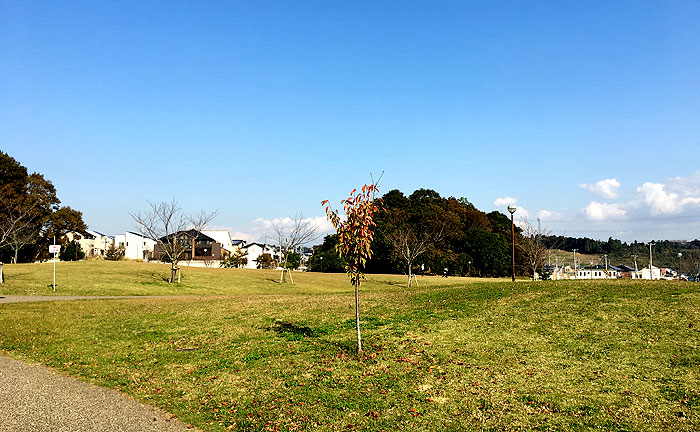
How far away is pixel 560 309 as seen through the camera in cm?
1541

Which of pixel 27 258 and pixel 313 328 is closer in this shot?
pixel 313 328

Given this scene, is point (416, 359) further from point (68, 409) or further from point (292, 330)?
point (68, 409)

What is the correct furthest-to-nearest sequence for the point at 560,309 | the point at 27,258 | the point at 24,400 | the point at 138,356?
1. the point at 27,258
2. the point at 560,309
3. the point at 138,356
4. the point at 24,400

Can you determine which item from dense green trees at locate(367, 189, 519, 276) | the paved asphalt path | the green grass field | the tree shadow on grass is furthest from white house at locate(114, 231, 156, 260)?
the paved asphalt path

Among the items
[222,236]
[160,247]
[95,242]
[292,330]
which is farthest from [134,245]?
[292,330]

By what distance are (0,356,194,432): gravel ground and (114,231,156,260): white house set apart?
10396 cm

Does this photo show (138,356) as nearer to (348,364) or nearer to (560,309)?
(348,364)

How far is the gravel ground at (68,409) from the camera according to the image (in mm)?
8211

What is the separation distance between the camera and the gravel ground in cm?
821

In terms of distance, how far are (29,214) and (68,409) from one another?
2523 inches

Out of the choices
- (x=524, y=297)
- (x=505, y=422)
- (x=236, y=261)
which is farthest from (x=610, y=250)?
(x=505, y=422)

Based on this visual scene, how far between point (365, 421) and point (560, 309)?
33.6ft

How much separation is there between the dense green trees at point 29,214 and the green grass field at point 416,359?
153 ft

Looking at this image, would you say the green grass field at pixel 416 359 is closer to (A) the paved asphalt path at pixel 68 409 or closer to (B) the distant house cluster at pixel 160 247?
(A) the paved asphalt path at pixel 68 409
